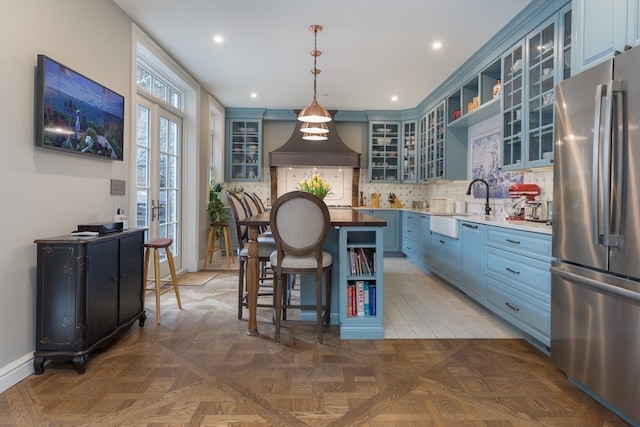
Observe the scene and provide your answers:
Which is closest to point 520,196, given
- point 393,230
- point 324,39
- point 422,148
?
point 324,39

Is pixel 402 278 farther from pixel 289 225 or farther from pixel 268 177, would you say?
pixel 268 177

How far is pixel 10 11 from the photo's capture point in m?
2.04

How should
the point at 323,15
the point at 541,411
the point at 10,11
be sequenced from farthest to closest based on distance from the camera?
the point at 323,15 → the point at 10,11 → the point at 541,411

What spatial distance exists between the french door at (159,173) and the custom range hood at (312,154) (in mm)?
1963

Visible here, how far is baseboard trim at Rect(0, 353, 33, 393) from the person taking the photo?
1.99m

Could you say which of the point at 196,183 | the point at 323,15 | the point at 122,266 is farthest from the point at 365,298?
the point at 196,183

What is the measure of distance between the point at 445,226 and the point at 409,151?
9.09 feet

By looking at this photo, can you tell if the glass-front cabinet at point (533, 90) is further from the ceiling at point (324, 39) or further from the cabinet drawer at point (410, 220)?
the cabinet drawer at point (410, 220)

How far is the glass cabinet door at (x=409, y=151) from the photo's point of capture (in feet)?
22.0

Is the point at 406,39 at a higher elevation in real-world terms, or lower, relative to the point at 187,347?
higher

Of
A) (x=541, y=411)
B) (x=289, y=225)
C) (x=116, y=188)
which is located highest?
(x=116, y=188)

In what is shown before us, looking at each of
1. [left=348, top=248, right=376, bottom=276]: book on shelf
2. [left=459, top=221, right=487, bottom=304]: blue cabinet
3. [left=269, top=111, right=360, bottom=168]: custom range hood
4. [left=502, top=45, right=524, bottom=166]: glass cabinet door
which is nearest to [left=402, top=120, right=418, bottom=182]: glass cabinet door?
[left=269, top=111, right=360, bottom=168]: custom range hood

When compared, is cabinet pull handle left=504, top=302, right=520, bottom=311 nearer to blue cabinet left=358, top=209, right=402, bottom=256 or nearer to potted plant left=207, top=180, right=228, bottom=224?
blue cabinet left=358, top=209, right=402, bottom=256

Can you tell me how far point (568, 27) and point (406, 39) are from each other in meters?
1.45
